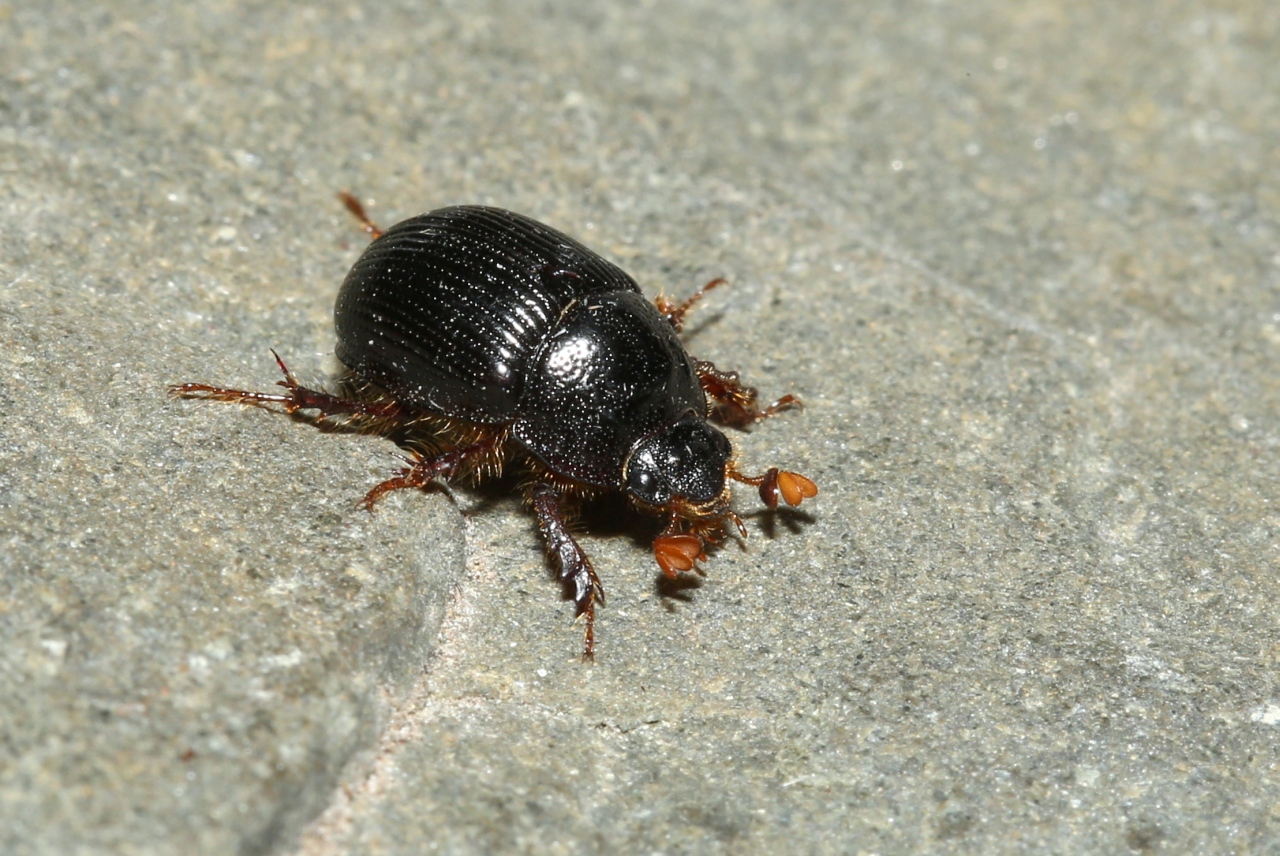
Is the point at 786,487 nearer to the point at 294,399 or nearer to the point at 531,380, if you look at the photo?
the point at 531,380

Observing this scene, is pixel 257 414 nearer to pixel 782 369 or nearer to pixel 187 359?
pixel 187 359

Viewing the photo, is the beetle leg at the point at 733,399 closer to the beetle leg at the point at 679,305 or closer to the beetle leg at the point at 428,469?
the beetle leg at the point at 679,305

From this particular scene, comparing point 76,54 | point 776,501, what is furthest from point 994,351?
point 76,54

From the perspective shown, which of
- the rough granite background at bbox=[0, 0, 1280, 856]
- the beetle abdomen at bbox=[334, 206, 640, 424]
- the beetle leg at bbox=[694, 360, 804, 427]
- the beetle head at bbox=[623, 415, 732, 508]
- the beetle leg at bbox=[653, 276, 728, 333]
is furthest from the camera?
the beetle leg at bbox=[653, 276, 728, 333]

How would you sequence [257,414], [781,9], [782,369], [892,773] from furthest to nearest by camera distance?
[781,9] → [782,369] → [257,414] → [892,773]

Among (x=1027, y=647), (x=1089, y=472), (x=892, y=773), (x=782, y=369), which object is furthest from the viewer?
(x=782, y=369)

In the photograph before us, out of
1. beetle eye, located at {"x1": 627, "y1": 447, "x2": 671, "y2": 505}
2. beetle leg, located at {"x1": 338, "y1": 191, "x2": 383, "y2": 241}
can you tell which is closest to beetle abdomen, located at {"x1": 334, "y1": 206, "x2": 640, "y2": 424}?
beetle eye, located at {"x1": 627, "y1": 447, "x2": 671, "y2": 505}

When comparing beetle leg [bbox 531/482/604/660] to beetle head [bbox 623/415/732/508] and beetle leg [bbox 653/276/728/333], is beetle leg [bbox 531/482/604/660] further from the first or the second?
beetle leg [bbox 653/276/728/333]

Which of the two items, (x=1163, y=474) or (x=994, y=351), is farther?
(x=994, y=351)
